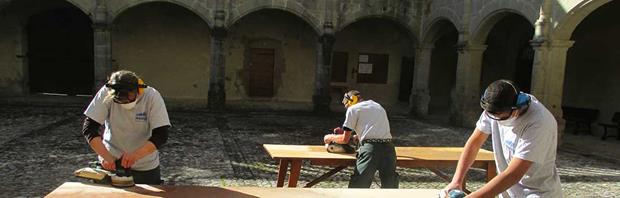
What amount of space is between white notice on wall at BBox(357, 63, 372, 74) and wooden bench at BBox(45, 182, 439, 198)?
12378 mm

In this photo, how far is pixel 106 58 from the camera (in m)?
12.5

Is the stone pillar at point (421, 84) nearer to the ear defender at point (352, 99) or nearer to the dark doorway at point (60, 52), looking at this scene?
the dark doorway at point (60, 52)

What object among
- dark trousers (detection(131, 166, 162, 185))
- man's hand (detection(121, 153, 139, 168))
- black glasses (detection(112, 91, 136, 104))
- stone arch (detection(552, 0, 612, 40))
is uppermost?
stone arch (detection(552, 0, 612, 40))

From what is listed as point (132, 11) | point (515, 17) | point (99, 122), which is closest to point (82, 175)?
→ point (99, 122)

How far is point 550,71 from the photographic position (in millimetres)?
9359

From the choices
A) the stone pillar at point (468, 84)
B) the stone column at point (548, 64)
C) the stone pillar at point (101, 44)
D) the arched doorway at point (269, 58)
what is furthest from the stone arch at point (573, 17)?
the stone pillar at point (101, 44)

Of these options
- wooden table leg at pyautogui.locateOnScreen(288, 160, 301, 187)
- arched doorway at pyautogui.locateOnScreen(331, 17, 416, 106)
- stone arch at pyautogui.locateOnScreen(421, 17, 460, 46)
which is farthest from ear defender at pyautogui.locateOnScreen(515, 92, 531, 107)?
arched doorway at pyautogui.locateOnScreen(331, 17, 416, 106)

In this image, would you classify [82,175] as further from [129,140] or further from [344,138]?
[344,138]

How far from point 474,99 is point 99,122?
10.6 m

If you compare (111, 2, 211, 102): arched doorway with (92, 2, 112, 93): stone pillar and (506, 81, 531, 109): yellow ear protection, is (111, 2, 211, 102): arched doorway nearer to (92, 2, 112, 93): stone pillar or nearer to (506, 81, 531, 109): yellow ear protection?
(92, 2, 112, 93): stone pillar

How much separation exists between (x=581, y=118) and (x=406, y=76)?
17.1 feet

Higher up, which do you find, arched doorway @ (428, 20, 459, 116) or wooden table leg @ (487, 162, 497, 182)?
arched doorway @ (428, 20, 459, 116)

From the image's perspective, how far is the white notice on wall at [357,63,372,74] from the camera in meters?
15.4

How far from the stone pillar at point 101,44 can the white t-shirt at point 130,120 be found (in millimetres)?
10023
